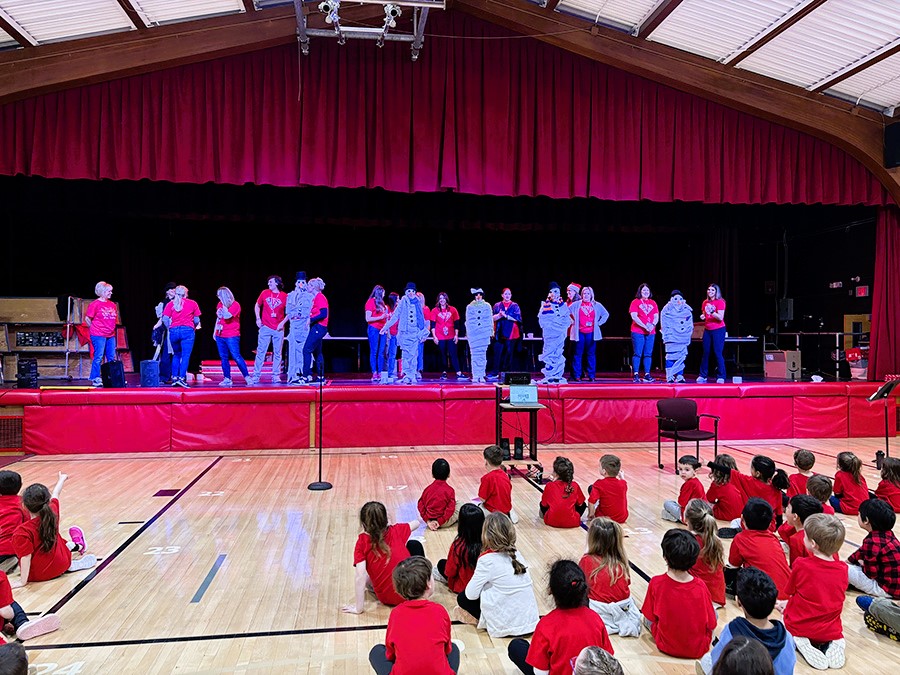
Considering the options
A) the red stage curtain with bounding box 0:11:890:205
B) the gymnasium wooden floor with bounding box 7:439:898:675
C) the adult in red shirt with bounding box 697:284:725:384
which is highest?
the red stage curtain with bounding box 0:11:890:205

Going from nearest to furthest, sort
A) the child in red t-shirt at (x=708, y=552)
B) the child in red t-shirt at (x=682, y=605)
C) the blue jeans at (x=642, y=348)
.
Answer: the child in red t-shirt at (x=682, y=605), the child in red t-shirt at (x=708, y=552), the blue jeans at (x=642, y=348)

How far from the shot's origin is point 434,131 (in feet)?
34.4

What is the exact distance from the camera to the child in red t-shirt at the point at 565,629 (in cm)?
270

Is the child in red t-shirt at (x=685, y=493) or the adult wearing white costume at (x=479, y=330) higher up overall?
the adult wearing white costume at (x=479, y=330)

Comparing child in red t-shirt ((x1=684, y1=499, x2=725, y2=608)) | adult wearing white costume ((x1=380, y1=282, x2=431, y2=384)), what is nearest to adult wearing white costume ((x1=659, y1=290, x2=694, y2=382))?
adult wearing white costume ((x1=380, y1=282, x2=431, y2=384))

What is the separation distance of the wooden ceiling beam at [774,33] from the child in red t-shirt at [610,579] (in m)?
8.52

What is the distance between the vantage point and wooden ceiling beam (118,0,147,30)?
349 inches

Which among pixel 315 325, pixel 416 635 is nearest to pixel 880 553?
pixel 416 635

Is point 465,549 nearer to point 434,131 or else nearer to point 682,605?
point 682,605

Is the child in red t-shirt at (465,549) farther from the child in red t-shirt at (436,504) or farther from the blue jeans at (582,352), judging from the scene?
the blue jeans at (582,352)

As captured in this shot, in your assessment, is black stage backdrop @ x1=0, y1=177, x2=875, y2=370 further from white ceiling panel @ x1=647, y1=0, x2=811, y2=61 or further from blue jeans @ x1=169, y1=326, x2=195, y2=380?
white ceiling panel @ x1=647, y1=0, x2=811, y2=61

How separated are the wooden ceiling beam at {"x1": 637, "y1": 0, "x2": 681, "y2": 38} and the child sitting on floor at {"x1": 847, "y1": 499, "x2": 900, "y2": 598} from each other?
808cm

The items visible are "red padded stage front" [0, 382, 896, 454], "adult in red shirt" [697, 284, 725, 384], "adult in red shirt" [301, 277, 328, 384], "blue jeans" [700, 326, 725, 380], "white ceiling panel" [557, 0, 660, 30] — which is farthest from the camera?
"blue jeans" [700, 326, 725, 380]

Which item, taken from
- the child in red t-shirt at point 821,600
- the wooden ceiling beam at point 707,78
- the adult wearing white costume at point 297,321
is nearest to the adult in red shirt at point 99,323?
the adult wearing white costume at point 297,321
